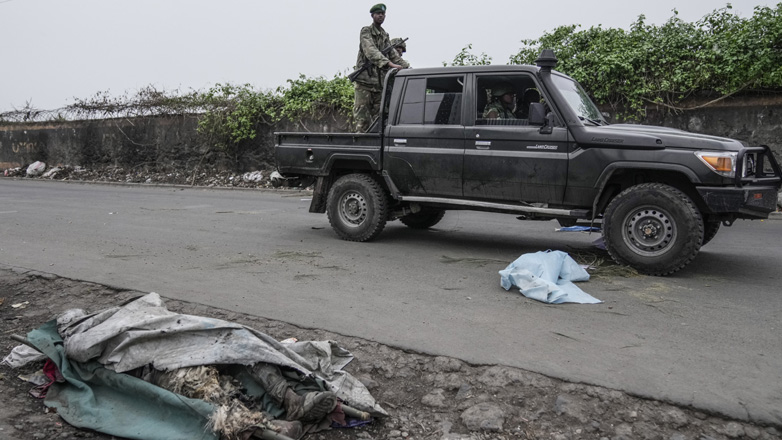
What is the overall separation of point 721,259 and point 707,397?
4.01m

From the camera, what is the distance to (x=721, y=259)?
261 inches

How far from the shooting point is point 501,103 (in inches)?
269

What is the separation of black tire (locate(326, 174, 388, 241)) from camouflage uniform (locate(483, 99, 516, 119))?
1.66m

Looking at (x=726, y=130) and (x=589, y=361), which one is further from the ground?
(x=726, y=130)

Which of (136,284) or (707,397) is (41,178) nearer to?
(136,284)

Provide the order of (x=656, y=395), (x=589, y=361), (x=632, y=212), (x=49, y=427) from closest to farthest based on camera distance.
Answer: (x=49, y=427), (x=656, y=395), (x=589, y=361), (x=632, y=212)

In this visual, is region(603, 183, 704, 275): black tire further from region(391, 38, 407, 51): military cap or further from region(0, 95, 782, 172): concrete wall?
region(0, 95, 782, 172): concrete wall

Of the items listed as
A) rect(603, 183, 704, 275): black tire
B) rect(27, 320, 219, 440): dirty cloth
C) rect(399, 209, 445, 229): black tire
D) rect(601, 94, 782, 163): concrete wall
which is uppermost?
rect(601, 94, 782, 163): concrete wall

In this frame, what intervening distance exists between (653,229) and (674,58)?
28.9 feet

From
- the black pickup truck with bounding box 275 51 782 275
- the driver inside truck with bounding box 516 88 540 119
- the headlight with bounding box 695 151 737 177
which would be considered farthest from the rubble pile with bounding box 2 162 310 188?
the headlight with bounding box 695 151 737 177

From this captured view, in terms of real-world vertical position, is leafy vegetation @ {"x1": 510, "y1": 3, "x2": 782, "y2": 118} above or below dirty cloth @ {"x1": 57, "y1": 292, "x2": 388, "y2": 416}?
above

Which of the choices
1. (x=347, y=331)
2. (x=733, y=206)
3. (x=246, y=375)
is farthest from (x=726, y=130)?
(x=246, y=375)

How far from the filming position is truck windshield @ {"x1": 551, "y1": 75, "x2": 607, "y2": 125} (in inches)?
256

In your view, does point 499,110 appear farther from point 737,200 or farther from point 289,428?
point 289,428
